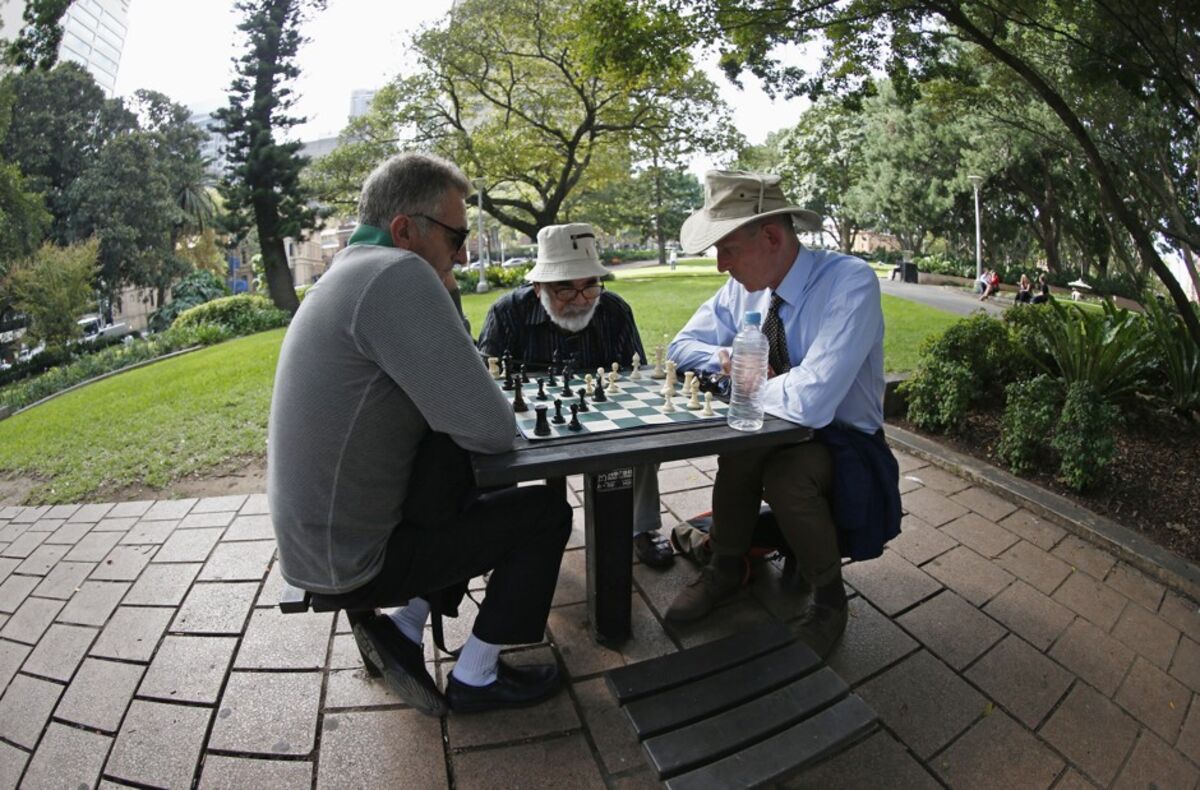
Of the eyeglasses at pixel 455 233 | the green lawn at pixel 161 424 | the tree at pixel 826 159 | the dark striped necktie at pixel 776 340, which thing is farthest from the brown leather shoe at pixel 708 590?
the tree at pixel 826 159

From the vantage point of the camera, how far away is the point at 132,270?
104ft

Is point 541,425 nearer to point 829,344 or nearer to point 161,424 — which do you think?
point 829,344

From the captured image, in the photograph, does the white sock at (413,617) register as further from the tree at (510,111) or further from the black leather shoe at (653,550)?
the tree at (510,111)

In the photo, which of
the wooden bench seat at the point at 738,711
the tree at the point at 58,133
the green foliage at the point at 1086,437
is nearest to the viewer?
the wooden bench seat at the point at 738,711

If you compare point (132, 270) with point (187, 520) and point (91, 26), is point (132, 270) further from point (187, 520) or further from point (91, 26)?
point (187, 520)

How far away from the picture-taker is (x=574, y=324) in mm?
3145

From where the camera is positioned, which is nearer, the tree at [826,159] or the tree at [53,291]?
the tree at [53,291]

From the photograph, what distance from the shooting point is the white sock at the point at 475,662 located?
2.02m

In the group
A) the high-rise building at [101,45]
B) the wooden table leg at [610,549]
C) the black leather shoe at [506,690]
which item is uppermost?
the high-rise building at [101,45]

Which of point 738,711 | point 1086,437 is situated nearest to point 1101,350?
point 1086,437

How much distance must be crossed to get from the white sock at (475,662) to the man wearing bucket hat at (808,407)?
0.81 meters

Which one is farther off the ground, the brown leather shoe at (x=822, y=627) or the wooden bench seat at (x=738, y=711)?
the wooden bench seat at (x=738, y=711)

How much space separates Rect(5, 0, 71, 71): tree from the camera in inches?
185

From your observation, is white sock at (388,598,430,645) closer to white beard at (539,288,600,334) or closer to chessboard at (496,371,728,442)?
chessboard at (496,371,728,442)
